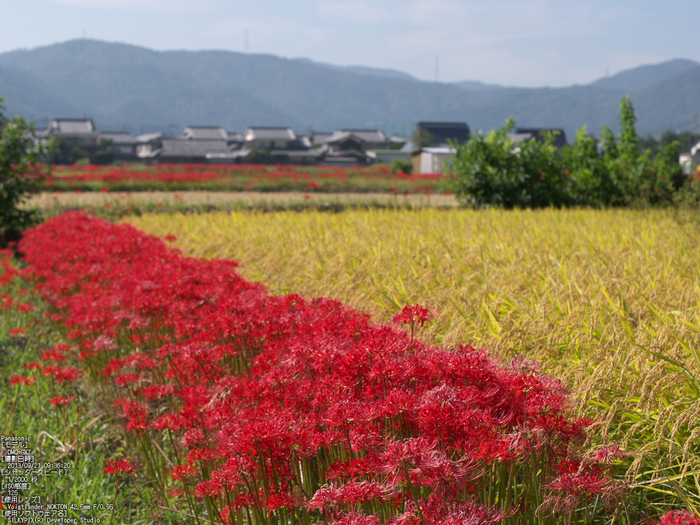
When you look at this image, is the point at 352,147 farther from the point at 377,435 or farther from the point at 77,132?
the point at 377,435

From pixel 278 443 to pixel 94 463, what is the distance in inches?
90.6

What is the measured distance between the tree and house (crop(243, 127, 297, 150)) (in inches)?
2812

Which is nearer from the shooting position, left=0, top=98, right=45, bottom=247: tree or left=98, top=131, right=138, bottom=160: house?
left=0, top=98, right=45, bottom=247: tree

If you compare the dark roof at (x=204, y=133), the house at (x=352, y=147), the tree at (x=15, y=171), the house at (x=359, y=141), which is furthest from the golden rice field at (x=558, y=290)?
the dark roof at (x=204, y=133)

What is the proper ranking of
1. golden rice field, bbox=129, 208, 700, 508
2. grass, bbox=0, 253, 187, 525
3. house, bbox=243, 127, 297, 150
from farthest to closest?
house, bbox=243, 127, 297, 150, grass, bbox=0, 253, 187, 525, golden rice field, bbox=129, 208, 700, 508

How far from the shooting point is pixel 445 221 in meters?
7.51

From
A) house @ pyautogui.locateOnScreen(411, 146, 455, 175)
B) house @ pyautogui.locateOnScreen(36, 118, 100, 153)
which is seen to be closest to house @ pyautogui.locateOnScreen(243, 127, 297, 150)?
house @ pyautogui.locateOnScreen(36, 118, 100, 153)

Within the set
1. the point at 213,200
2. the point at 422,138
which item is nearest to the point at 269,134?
the point at 422,138

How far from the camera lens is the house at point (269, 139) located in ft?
266

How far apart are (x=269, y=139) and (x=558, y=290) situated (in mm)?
81070

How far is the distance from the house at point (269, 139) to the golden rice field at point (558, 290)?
76.3 metres

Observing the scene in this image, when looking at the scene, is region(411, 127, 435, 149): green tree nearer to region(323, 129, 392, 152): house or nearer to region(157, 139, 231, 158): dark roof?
region(323, 129, 392, 152): house

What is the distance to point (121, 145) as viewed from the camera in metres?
89.5

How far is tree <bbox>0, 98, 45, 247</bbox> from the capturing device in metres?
9.76
